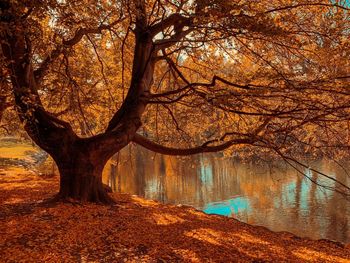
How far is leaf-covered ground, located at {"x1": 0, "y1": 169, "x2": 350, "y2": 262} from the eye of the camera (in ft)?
17.3

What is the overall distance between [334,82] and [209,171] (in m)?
24.9

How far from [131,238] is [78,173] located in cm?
249

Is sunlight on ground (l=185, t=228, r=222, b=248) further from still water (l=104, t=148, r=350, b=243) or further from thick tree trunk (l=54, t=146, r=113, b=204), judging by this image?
still water (l=104, t=148, r=350, b=243)

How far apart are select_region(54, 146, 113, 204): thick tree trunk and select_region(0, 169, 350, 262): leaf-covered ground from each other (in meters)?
0.34

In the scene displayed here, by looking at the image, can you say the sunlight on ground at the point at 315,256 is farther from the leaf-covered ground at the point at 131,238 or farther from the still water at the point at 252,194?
the still water at the point at 252,194

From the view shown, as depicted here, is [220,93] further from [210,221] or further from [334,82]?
[210,221]

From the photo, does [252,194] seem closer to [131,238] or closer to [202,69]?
[202,69]

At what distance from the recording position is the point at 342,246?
25.8ft

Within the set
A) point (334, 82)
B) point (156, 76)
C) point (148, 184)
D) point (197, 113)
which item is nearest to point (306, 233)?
point (197, 113)

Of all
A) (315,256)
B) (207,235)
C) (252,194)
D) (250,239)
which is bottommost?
(252,194)

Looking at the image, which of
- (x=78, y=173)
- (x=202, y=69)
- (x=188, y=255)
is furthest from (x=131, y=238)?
(x=202, y=69)

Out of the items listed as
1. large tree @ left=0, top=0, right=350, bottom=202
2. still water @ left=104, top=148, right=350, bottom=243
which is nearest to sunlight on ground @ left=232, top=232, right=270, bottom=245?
large tree @ left=0, top=0, right=350, bottom=202

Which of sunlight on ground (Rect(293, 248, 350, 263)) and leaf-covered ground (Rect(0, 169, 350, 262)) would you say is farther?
sunlight on ground (Rect(293, 248, 350, 263))

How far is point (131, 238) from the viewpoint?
6125mm
